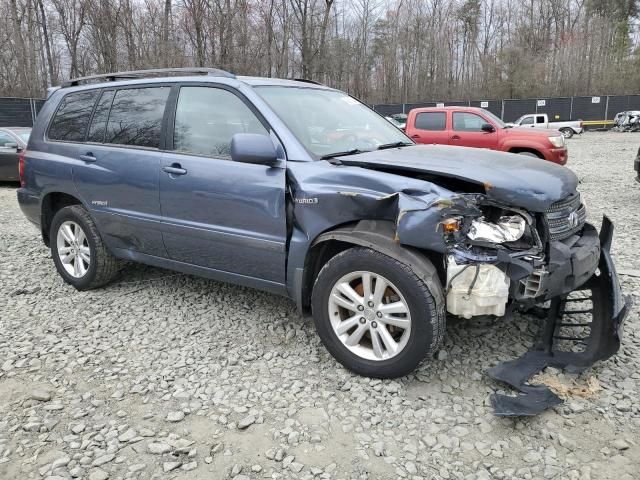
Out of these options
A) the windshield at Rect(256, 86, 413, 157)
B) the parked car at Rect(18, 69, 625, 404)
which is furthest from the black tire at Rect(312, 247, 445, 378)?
the windshield at Rect(256, 86, 413, 157)

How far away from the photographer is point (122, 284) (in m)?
4.94

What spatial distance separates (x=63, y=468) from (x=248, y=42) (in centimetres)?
2975

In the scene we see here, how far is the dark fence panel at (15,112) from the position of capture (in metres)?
23.8

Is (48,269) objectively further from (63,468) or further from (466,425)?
(466,425)

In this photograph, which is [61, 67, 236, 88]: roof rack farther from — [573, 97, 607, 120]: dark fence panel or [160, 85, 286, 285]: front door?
[573, 97, 607, 120]: dark fence panel

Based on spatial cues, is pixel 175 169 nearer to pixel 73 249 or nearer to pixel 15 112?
pixel 73 249

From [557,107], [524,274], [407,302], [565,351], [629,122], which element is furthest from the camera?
[557,107]

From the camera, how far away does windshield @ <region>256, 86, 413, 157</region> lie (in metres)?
3.60

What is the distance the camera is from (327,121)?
12.8 feet

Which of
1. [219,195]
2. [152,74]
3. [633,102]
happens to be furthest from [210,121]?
[633,102]

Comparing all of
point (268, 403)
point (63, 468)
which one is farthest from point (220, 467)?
point (63, 468)

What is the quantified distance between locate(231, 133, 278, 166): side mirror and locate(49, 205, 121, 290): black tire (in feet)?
6.55

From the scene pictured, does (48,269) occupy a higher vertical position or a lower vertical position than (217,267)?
lower

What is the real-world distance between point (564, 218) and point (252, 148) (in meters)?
1.97
